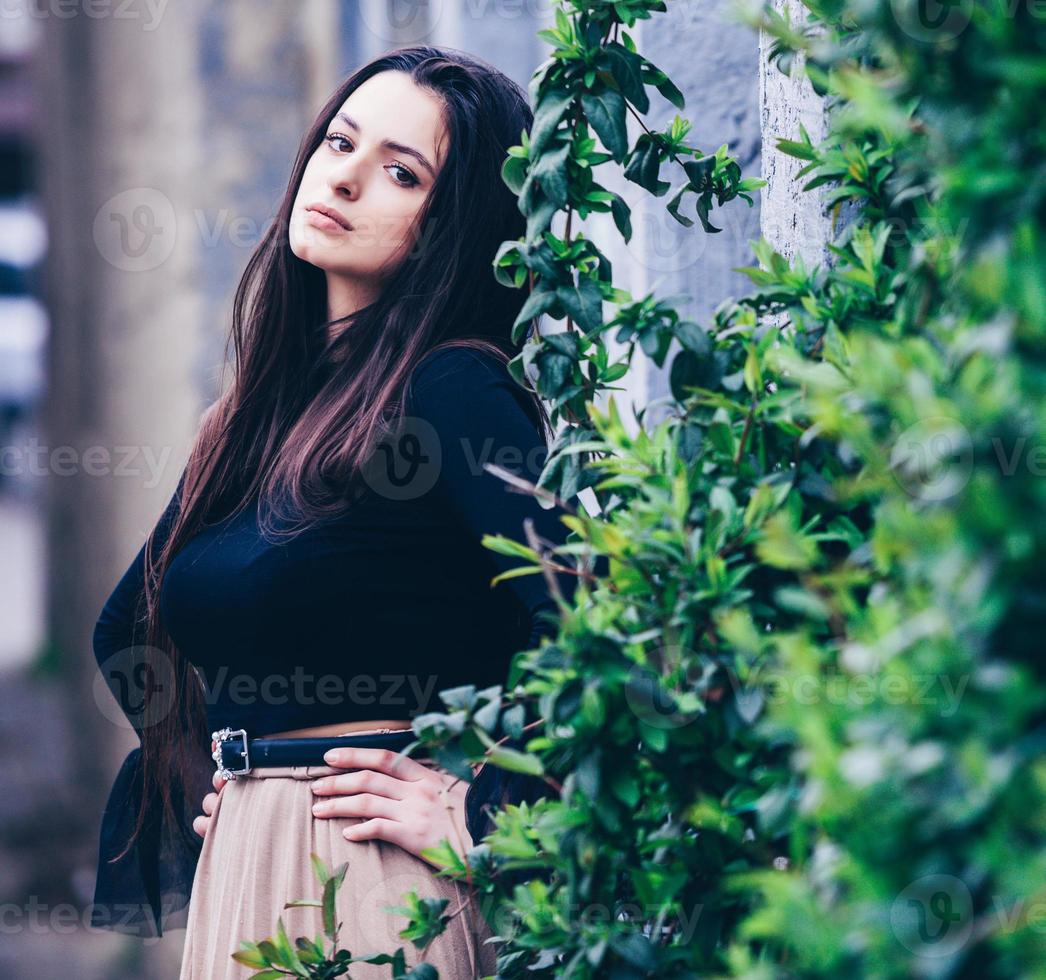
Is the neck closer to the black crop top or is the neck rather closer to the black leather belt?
the black crop top

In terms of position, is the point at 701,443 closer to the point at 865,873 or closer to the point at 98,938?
the point at 865,873

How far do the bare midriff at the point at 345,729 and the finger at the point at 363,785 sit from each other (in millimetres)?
61

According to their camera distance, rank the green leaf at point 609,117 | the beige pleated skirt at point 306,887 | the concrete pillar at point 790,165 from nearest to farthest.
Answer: the green leaf at point 609,117 < the beige pleated skirt at point 306,887 < the concrete pillar at point 790,165

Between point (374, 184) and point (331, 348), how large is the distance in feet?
0.80

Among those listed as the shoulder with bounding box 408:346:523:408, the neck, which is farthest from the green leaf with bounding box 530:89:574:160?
the neck

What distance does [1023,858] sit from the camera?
2.37 ft

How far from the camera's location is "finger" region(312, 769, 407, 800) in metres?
1.66

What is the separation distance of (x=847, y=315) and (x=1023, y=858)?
63cm

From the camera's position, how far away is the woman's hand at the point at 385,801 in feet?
5.39

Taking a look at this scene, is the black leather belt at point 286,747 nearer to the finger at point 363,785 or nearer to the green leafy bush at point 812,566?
the finger at point 363,785

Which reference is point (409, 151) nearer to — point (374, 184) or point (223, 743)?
point (374, 184)

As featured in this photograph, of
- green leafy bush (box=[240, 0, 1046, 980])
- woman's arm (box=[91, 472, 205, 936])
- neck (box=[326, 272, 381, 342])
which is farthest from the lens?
woman's arm (box=[91, 472, 205, 936])

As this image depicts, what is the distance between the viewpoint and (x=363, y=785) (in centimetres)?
166

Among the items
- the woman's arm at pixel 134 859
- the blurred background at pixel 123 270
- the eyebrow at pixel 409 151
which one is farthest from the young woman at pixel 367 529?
the blurred background at pixel 123 270
